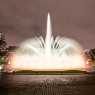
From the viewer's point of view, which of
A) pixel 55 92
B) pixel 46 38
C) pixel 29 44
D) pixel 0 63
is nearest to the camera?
pixel 55 92

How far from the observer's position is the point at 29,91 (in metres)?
29.6

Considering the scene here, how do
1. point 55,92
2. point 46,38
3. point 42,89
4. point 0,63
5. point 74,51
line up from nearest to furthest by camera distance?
1. point 55,92
2. point 42,89
3. point 46,38
4. point 0,63
5. point 74,51

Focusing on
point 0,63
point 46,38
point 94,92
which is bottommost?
point 94,92

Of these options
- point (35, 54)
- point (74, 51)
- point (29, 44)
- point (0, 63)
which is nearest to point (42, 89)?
point (0, 63)

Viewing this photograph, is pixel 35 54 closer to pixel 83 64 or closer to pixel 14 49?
pixel 83 64

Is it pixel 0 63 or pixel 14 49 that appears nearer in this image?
pixel 0 63

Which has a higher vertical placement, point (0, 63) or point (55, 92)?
point (0, 63)

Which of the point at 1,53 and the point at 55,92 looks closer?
the point at 55,92

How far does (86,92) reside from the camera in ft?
93.7

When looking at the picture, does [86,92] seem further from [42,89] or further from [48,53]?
[48,53]

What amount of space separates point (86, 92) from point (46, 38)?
2203 inches

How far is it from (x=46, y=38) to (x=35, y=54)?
2499cm

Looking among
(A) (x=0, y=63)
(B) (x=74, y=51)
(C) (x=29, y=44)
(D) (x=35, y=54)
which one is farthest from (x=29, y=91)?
(B) (x=74, y=51)

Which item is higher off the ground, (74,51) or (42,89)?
(74,51)
